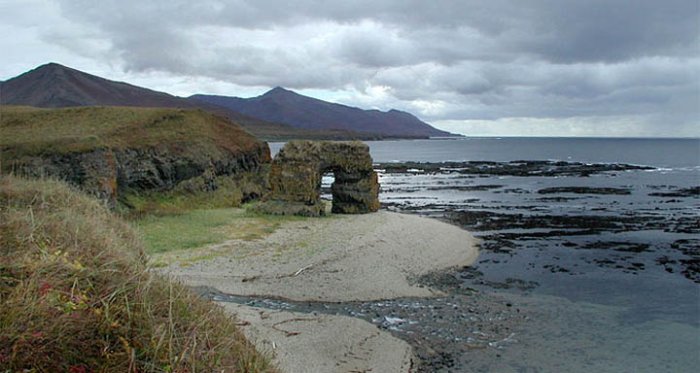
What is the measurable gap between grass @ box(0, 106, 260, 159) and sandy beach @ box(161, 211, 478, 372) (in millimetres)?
9119

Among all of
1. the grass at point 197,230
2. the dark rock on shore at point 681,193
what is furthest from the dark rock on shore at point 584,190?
the grass at point 197,230

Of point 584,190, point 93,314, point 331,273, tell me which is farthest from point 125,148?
point 584,190

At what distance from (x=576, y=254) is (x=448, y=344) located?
15052mm

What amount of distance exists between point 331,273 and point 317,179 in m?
11.9

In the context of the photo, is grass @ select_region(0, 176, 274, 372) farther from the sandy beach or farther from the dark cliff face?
the dark cliff face

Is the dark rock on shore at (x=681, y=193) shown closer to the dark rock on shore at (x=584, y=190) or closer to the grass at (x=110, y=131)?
the dark rock on shore at (x=584, y=190)

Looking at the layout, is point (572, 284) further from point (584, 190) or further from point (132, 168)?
point (584, 190)

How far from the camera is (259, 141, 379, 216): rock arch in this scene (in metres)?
29.9

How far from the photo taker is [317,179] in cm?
3061

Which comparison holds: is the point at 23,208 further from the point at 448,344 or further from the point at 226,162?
the point at 226,162

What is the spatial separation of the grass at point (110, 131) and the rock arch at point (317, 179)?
5.84 meters

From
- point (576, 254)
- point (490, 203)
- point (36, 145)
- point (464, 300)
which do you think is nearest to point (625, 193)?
point (490, 203)

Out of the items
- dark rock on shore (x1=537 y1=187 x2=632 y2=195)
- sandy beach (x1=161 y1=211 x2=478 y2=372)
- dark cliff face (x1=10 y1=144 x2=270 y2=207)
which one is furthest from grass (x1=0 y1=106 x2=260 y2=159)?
dark rock on shore (x1=537 y1=187 x2=632 y2=195)

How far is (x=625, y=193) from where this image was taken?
169 ft
